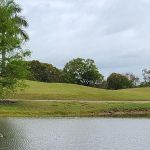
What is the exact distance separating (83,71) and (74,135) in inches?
4934

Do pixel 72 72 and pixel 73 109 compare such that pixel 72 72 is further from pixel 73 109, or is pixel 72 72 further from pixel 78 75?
pixel 73 109

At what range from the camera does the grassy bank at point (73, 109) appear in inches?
2694

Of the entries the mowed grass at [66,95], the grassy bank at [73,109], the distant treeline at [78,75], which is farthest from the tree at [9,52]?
the distant treeline at [78,75]

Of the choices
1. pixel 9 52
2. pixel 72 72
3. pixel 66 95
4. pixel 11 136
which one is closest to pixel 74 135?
pixel 11 136

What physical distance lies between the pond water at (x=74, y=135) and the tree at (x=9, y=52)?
→ 9025 mm

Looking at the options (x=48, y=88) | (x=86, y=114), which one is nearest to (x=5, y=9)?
(x=86, y=114)

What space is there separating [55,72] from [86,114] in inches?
3845

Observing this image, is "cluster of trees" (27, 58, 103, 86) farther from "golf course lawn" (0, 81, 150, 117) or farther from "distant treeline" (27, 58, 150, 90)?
"golf course lawn" (0, 81, 150, 117)

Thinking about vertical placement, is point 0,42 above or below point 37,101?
above

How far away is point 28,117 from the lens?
6372cm

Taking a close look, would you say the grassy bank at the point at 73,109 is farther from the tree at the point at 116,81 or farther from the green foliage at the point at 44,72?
the green foliage at the point at 44,72

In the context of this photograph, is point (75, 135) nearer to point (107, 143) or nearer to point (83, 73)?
point (107, 143)

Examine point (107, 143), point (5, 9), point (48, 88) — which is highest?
point (5, 9)

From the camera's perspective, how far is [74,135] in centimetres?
4309
